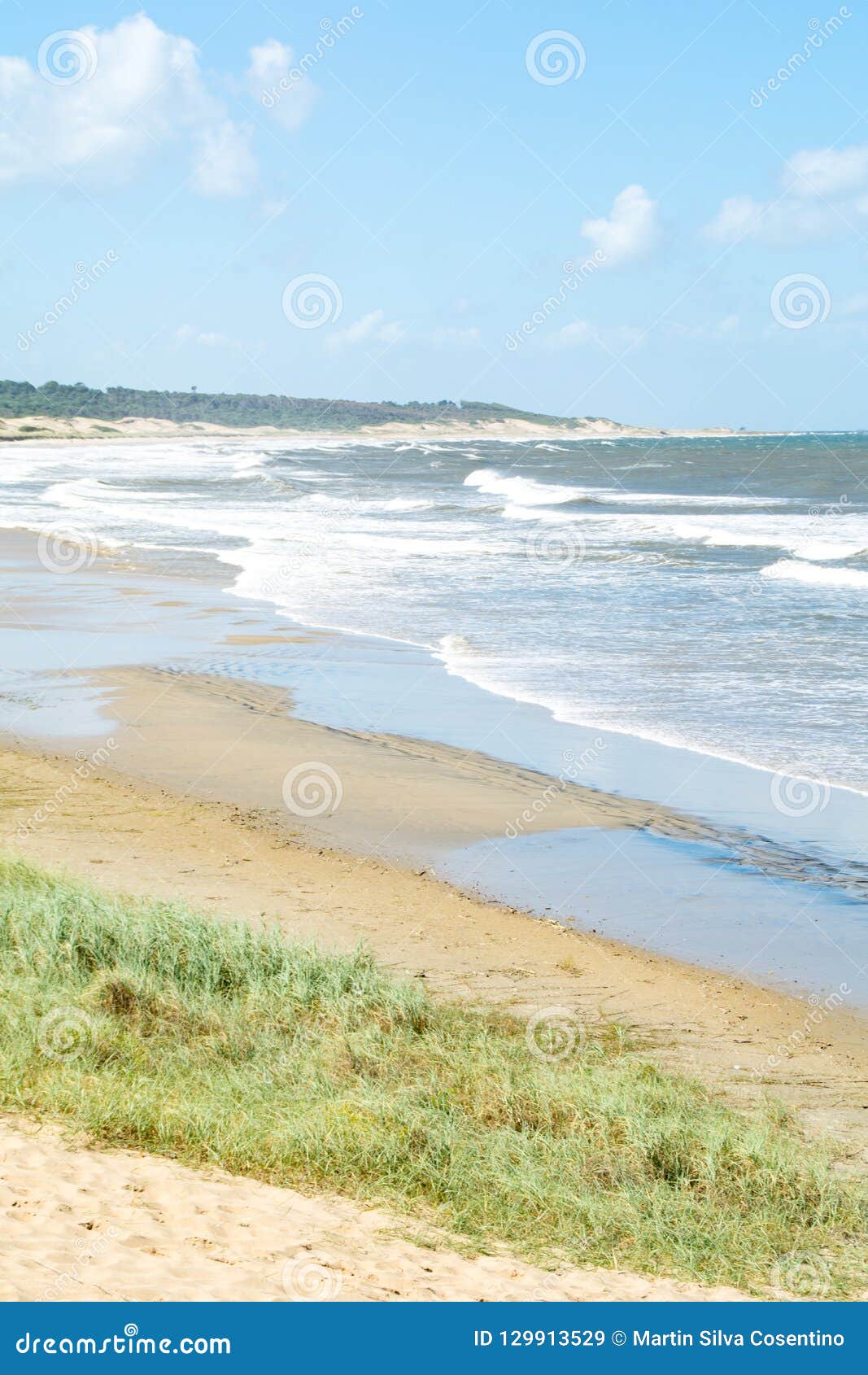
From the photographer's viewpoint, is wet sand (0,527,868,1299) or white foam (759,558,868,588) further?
white foam (759,558,868,588)

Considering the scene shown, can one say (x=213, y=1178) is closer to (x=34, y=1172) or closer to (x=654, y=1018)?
(x=34, y=1172)

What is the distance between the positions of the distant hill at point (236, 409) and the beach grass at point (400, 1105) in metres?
124

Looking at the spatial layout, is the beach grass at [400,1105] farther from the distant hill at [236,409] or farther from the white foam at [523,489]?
the distant hill at [236,409]

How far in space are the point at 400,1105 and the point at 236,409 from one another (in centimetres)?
16574

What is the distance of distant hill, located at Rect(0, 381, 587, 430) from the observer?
140 meters

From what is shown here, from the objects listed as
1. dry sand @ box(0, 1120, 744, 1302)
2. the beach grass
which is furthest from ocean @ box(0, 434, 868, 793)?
dry sand @ box(0, 1120, 744, 1302)

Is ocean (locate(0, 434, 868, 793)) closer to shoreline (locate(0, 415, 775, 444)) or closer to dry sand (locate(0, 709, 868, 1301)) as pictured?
dry sand (locate(0, 709, 868, 1301))

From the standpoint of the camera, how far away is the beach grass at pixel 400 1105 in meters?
4.44

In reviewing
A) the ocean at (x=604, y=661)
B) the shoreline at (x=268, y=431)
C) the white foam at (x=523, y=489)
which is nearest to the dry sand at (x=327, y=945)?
the ocean at (x=604, y=661)

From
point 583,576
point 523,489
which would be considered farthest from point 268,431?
point 583,576

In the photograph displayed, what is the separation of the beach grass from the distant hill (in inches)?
4889

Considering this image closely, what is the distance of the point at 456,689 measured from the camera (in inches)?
539

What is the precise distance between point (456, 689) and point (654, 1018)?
25.0 ft

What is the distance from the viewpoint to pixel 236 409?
16438 centimetres
